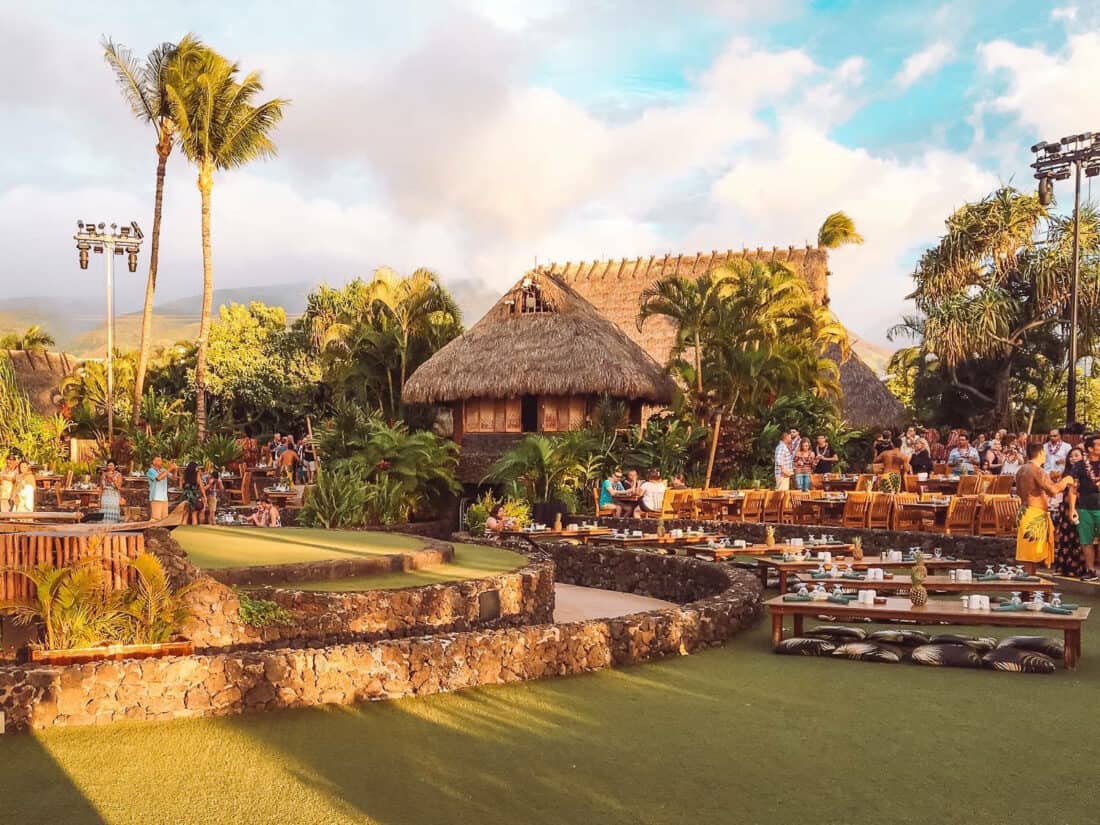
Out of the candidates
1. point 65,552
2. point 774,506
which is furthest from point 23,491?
point 774,506

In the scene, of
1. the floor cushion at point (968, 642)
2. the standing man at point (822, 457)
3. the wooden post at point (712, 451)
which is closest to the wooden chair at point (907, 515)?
the standing man at point (822, 457)

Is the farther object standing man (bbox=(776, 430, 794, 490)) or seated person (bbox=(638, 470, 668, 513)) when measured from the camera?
seated person (bbox=(638, 470, 668, 513))

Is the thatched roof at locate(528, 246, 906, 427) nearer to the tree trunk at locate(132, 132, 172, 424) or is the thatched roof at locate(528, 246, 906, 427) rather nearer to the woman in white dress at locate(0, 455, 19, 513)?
the tree trunk at locate(132, 132, 172, 424)

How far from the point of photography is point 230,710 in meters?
5.94

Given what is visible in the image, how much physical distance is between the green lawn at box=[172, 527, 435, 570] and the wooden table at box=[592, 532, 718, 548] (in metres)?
3.78

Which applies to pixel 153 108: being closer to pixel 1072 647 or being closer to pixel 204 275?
pixel 204 275

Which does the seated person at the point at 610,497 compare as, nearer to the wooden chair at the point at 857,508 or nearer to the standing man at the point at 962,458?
the wooden chair at the point at 857,508

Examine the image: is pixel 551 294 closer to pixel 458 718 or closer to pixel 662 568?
pixel 662 568

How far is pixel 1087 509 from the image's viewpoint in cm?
1060

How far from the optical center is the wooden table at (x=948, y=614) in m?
7.01

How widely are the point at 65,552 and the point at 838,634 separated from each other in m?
5.98

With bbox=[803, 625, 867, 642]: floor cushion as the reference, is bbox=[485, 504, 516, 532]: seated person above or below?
above

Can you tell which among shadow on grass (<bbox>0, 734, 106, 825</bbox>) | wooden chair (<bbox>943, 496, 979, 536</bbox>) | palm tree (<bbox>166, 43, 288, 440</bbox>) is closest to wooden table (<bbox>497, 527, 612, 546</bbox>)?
wooden chair (<bbox>943, 496, 979, 536</bbox>)

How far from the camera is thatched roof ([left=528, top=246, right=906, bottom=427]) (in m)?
31.2
